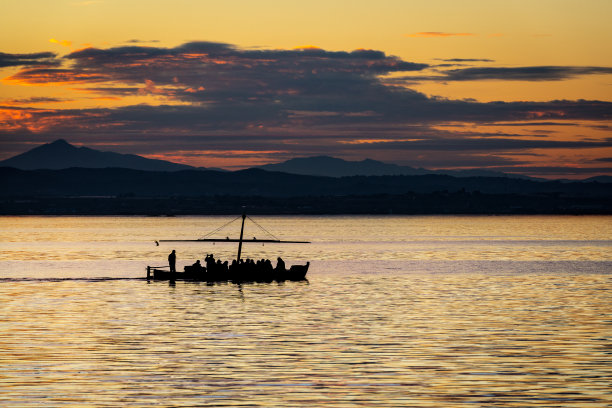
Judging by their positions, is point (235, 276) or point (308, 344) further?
point (235, 276)

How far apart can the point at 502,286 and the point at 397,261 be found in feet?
147

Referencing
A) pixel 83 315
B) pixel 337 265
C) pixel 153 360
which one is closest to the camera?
pixel 153 360

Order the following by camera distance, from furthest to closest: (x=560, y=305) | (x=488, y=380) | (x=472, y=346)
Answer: (x=560, y=305)
(x=472, y=346)
(x=488, y=380)

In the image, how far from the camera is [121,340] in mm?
43781

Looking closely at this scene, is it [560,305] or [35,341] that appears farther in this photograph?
[560,305]

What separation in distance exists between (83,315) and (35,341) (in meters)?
11.4

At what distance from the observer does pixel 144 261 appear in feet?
410

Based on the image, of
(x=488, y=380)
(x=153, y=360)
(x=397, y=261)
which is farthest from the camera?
(x=397, y=261)

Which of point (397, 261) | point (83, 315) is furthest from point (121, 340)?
point (397, 261)

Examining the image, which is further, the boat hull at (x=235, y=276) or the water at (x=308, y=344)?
the boat hull at (x=235, y=276)

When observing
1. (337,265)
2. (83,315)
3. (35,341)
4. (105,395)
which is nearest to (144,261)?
(337,265)

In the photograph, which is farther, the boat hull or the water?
the boat hull

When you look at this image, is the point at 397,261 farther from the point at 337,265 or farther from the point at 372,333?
the point at 372,333

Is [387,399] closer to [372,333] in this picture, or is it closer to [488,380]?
[488,380]
